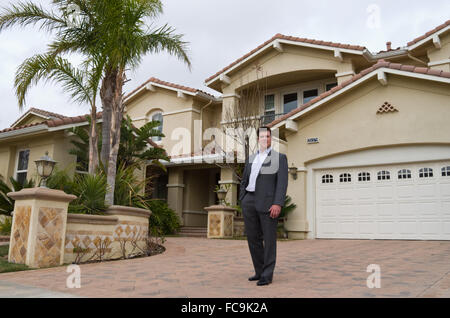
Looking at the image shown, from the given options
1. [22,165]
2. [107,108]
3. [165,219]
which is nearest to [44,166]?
[107,108]

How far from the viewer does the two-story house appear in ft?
40.2

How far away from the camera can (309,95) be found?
18.2m

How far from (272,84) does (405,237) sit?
29.6ft

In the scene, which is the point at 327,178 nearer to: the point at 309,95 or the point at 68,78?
the point at 309,95

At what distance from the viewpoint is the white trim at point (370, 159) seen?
40.1 feet

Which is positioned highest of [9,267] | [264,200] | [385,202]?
[385,202]

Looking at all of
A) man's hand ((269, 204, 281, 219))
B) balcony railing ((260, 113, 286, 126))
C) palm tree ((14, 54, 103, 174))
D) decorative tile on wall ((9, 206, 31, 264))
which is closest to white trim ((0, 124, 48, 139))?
palm tree ((14, 54, 103, 174))

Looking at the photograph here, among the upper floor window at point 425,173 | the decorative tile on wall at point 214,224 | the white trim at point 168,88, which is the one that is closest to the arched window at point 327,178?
the upper floor window at point 425,173

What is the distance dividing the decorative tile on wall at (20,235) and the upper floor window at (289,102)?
13.0 meters

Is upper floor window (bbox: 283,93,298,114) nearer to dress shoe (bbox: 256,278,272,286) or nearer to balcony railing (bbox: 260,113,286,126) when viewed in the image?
balcony railing (bbox: 260,113,286,126)

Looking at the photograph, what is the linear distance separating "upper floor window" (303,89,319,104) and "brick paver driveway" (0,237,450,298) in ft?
35.4

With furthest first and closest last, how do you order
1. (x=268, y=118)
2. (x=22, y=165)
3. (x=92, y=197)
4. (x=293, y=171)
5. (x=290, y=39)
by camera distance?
1. (x=268, y=118)
2. (x=290, y=39)
3. (x=22, y=165)
4. (x=293, y=171)
5. (x=92, y=197)

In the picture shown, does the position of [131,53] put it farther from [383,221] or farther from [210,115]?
[210,115]

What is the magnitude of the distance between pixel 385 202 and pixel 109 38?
906 cm
